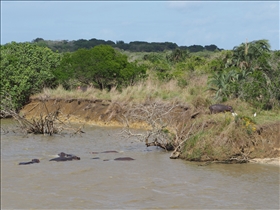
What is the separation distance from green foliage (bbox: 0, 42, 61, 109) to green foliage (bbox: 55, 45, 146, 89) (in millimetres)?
1223

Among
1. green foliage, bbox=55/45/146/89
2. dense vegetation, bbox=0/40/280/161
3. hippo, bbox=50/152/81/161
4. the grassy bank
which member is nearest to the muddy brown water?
hippo, bbox=50/152/81/161

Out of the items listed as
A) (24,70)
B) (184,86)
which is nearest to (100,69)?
(24,70)

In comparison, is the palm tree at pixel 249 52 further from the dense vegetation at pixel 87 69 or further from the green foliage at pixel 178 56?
the green foliage at pixel 178 56

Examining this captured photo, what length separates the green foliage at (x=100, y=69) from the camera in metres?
28.2

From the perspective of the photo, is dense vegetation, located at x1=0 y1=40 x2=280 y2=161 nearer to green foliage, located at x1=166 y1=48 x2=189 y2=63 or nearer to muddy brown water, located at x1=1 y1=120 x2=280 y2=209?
muddy brown water, located at x1=1 y1=120 x2=280 y2=209

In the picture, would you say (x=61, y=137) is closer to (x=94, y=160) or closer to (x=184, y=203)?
(x=94, y=160)

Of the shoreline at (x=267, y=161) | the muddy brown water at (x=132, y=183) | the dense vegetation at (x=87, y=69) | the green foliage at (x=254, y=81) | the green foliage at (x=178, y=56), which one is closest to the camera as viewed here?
the muddy brown water at (x=132, y=183)

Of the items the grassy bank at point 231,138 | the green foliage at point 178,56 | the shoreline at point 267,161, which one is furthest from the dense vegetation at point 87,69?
the green foliage at point 178,56

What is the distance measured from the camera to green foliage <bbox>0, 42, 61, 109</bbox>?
27625 mm

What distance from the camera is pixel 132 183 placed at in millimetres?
12359

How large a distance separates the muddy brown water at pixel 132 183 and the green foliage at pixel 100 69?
1199 centimetres

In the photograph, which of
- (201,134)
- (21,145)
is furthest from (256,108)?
(21,145)

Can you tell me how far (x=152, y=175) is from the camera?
13.2 m

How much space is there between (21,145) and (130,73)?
11686 millimetres
